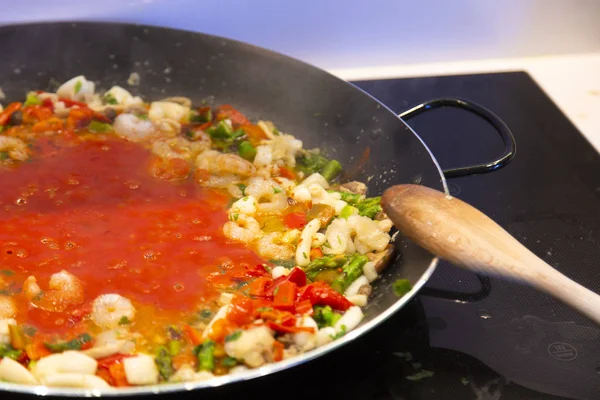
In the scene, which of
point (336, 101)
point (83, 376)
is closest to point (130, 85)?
point (336, 101)

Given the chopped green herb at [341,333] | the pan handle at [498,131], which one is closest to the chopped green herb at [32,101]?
the pan handle at [498,131]

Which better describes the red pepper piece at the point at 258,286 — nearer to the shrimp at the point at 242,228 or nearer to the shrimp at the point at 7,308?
the shrimp at the point at 242,228

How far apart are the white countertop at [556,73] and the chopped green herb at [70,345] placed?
147 cm

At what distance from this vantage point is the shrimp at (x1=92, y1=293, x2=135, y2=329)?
57.6 inches

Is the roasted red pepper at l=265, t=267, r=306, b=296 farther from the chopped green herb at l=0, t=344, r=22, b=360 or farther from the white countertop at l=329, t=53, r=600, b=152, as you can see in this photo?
the white countertop at l=329, t=53, r=600, b=152

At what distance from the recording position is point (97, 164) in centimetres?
200

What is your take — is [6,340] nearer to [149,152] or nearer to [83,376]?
[83,376]

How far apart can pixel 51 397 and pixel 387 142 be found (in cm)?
115

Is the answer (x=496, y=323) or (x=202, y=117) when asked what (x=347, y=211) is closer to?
(x=496, y=323)

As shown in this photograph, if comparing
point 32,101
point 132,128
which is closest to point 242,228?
point 132,128

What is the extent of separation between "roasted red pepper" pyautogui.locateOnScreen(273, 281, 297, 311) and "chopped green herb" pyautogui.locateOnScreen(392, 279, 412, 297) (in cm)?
23

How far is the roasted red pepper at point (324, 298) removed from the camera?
4.92ft

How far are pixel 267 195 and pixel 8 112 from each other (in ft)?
2.92

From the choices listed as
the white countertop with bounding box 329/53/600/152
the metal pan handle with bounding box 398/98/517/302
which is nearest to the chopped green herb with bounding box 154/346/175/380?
the metal pan handle with bounding box 398/98/517/302
